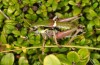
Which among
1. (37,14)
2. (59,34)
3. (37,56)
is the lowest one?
(37,56)

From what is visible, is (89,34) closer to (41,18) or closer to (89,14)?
(89,14)

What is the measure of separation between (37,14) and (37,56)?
0.25 meters

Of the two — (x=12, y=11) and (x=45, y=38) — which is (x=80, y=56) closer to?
(x=45, y=38)

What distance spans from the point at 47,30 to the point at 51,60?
24cm

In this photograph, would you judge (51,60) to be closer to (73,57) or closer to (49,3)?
(73,57)

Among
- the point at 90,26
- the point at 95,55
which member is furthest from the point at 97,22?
the point at 95,55

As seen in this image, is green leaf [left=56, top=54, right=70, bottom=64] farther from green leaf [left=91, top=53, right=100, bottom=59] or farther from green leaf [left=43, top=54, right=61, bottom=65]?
green leaf [left=91, top=53, right=100, bottom=59]

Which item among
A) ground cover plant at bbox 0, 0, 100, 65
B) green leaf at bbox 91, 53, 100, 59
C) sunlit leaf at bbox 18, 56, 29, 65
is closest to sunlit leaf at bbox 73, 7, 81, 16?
ground cover plant at bbox 0, 0, 100, 65

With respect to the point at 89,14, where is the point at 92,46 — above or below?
below

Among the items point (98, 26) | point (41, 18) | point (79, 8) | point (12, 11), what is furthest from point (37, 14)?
point (98, 26)

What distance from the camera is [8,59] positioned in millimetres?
1277

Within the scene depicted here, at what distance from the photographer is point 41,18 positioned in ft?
4.73

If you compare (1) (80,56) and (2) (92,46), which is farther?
(2) (92,46)

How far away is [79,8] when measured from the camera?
→ 1410 mm
